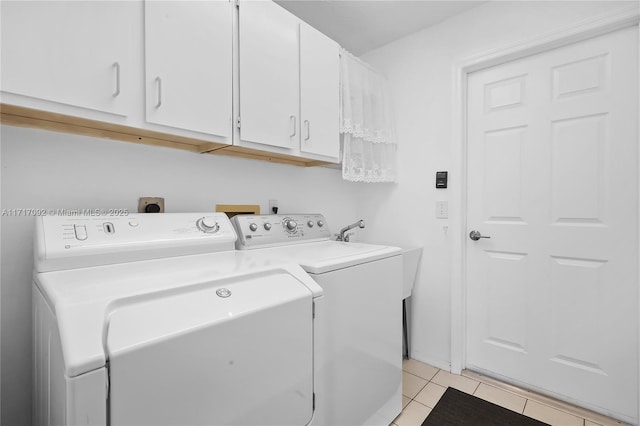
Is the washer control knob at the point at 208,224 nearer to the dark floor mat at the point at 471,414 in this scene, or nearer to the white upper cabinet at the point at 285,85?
the white upper cabinet at the point at 285,85

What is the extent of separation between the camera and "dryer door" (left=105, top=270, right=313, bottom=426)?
66 centimetres

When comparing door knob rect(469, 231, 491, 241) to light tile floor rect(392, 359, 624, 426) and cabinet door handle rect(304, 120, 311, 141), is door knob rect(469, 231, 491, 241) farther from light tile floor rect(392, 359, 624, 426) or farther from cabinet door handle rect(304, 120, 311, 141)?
cabinet door handle rect(304, 120, 311, 141)

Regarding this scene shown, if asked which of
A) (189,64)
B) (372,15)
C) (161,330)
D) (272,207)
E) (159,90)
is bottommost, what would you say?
(161,330)

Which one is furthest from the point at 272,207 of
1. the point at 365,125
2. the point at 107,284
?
the point at 107,284

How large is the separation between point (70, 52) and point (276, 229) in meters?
1.12

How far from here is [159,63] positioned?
117cm

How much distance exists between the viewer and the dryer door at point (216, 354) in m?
0.66

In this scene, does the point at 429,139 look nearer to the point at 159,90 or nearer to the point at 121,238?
the point at 159,90

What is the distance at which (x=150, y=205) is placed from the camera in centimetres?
142

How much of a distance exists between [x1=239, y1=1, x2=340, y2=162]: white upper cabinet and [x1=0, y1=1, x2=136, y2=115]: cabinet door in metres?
0.50

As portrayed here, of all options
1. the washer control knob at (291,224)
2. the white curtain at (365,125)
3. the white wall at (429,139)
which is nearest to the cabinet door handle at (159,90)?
the washer control knob at (291,224)

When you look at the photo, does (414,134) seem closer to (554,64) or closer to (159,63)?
(554,64)

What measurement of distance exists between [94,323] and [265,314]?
0.41 m

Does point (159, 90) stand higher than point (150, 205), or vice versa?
point (159, 90)
